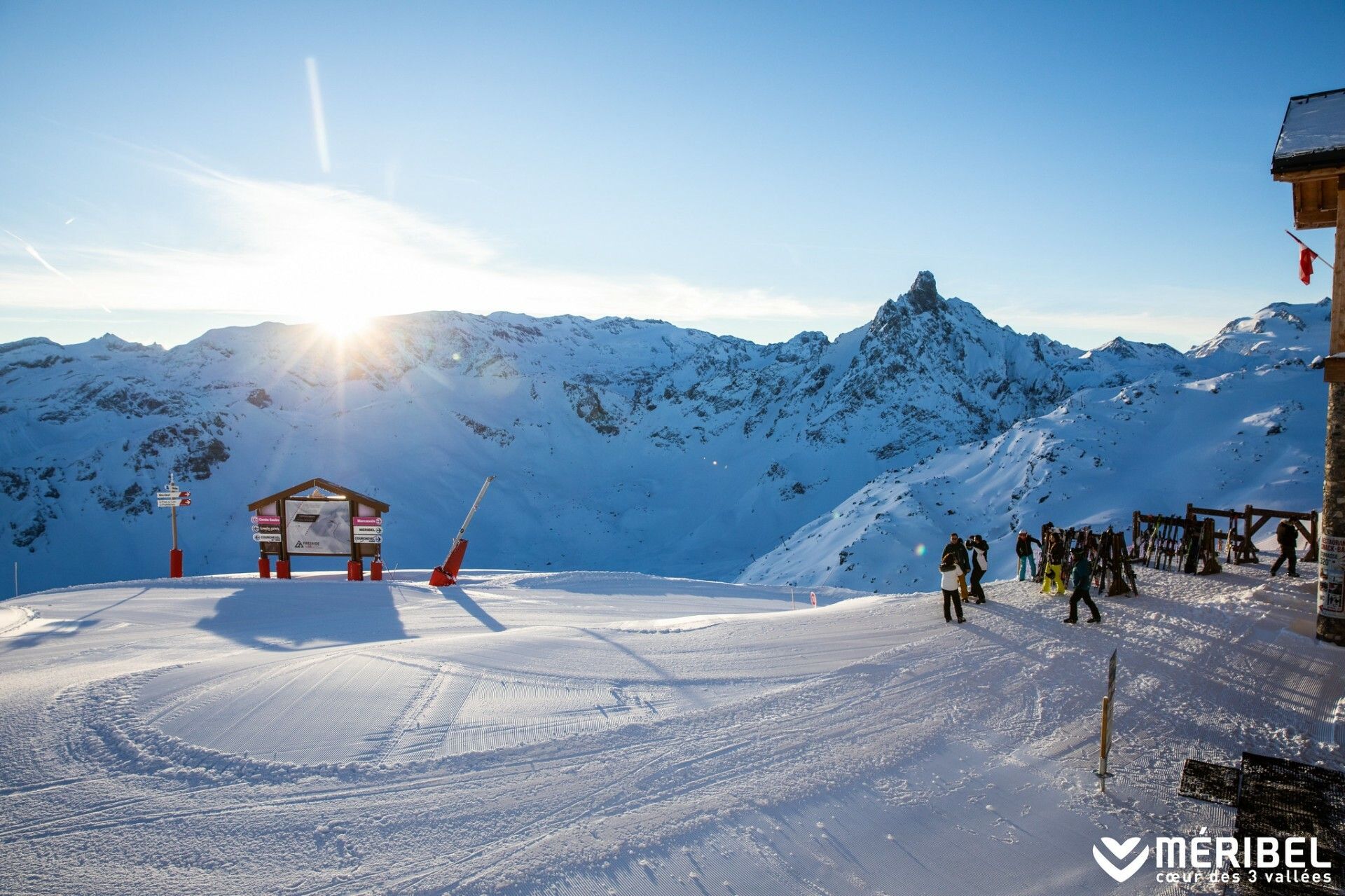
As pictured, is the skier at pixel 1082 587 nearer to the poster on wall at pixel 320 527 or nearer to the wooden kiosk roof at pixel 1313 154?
the wooden kiosk roof at pixel 1313 154

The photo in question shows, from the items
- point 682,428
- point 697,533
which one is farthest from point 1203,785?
point 682,428

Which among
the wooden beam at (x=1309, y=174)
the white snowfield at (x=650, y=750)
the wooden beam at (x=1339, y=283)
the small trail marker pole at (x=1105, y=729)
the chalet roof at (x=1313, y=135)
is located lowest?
the white snowfield at (x=650, y=750)

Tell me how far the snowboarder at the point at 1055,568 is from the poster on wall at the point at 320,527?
72.3ft

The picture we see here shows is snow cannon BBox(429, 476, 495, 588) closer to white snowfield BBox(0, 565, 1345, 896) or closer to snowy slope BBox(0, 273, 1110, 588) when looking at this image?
white snowfield BBox(0, 565, 1345, 896)

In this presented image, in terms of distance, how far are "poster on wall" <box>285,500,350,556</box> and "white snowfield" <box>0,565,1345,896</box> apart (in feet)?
33.3

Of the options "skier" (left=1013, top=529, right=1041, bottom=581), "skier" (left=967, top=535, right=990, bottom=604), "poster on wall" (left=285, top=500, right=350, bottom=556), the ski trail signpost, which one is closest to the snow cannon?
"poster on wall" (left=285, top=500, right=350, bottom=556)

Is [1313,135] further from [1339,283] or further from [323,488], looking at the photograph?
[323,488]

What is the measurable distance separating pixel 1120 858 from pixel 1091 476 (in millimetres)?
33694

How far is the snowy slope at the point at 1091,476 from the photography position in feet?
99.5

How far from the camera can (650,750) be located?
783cm

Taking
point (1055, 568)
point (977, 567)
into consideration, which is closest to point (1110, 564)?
point (1055, 568)

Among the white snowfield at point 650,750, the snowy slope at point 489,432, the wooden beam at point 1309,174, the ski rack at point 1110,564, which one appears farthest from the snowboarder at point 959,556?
the snowy slope at point 489,432

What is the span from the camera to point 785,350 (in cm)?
10306

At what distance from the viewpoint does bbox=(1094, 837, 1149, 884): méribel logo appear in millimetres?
5670
